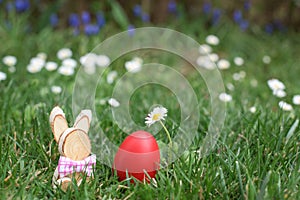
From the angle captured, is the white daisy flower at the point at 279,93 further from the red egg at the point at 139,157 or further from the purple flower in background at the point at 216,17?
the purple flower in background at the point at 216,17

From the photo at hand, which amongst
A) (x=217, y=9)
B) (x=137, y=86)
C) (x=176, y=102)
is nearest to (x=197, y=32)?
(x=217, y=9)

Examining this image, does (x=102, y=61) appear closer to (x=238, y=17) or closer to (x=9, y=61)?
(x=9, y=61)

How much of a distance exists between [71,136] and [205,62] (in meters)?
1.98

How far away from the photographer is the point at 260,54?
13.1ft

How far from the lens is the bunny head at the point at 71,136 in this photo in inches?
62.7

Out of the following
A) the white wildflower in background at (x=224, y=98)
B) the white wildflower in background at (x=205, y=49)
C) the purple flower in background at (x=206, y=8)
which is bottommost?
the white wildflower in background at (x=224, y=98)

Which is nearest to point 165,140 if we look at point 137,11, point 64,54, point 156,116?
point 156,116

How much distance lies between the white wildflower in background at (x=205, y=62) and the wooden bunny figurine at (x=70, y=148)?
1.84 metres

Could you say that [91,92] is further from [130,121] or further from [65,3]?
[65,3]

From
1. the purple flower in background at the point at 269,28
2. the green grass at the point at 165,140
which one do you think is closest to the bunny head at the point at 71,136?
the green grass at the point at 165,140

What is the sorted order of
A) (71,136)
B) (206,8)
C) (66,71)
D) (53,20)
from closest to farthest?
(71,136), (66,71), (53,20), (206,8)

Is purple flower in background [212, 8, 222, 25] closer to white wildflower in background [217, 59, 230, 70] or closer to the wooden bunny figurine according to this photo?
white wildflower in background [217, 59, 230, 70]

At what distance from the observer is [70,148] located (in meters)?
1.62

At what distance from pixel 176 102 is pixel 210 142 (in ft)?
2.31
